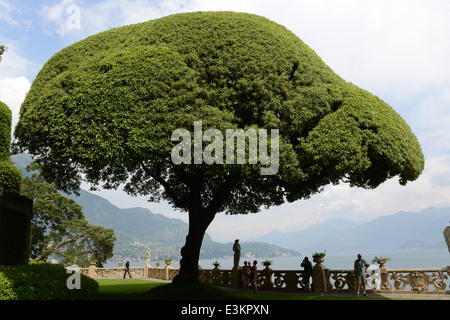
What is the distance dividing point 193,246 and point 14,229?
22.8ft

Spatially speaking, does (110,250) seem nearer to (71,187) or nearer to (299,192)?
(71,187)

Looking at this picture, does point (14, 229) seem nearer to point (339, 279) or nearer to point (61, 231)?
point (339, 279)

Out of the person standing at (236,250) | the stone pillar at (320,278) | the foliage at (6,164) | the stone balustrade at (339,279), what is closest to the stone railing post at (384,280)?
the stone balustrade at (339,279)

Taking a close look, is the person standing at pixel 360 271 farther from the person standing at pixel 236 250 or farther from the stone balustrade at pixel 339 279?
the person standing at pixel 236 250

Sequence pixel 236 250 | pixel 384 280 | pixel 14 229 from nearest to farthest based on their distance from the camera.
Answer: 1. pixel 14 229
2. pixel 384 280
3. pixel 236 250

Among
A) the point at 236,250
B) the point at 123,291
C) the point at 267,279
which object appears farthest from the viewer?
the point at 236,250

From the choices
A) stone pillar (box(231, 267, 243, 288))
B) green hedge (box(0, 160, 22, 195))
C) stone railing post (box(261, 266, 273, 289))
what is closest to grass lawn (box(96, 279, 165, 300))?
stone pillar (box(231, 267, 243, 288))

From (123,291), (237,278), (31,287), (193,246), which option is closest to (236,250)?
(237,278)

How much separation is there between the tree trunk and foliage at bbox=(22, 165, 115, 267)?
25.4 meters

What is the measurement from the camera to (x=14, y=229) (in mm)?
11609

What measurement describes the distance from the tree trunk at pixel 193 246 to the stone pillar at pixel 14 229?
242 inches

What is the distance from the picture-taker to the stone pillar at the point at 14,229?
11219 millimetres

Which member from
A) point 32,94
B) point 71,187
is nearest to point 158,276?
point 71,187

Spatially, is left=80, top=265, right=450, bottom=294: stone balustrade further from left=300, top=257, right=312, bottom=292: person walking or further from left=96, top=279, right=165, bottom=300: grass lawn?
left=96, top=279, right=165, bottom=300: grass lawn
